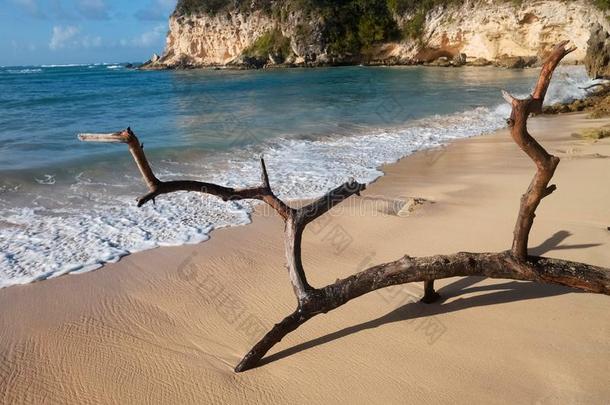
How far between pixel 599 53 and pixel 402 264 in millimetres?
23535

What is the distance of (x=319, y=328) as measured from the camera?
361 cm

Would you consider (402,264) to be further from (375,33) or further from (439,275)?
(375,33)

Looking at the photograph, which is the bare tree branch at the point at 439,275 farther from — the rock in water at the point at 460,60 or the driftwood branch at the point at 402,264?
the rock in water at the point at 460,60

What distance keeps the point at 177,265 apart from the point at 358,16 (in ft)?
211

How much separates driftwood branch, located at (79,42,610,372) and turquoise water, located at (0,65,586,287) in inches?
99.5

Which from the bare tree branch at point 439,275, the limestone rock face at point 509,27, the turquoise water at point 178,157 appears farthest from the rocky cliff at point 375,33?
the bare tree branch at point 439,275

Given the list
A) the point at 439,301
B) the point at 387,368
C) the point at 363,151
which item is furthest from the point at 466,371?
the point at 363,151

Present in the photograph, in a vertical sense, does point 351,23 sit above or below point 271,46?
above

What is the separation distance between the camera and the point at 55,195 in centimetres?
759

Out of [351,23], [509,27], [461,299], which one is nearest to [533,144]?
[461,299]

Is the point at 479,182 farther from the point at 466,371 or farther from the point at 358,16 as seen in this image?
the point at 358,16

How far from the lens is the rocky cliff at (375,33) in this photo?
43969mm

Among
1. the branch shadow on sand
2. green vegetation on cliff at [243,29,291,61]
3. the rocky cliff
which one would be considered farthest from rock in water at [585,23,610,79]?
green vegetation on cliff at [243,29,291,61]

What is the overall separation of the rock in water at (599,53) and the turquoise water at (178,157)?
4.12 feet
